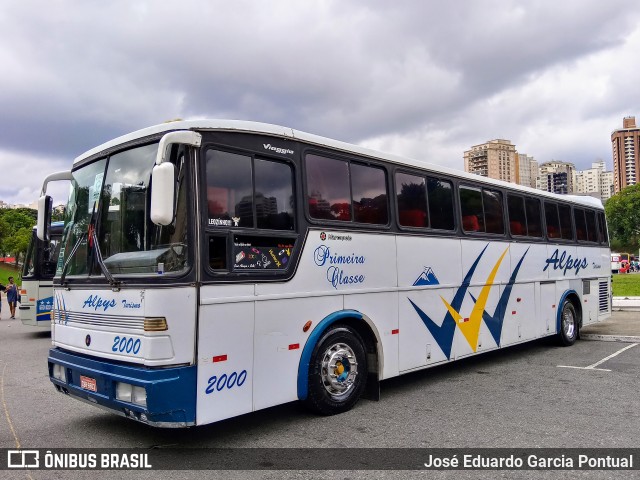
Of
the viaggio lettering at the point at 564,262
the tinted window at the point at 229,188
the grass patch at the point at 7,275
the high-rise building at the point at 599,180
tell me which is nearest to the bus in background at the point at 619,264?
the high-rise building at the point at 599,180

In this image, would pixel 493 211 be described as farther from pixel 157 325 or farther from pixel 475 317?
pixel 157 325

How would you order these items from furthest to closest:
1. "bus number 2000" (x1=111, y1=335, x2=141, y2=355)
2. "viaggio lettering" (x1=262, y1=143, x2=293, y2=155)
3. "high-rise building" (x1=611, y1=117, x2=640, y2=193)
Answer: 1. "high-rise building" (x1=611, y1=117, x2=640, y2=193)
2. "viaggio lettering" (x1=262, y1=143, x2=293, y2=155)
3. "bus number 2000" (x1=111, y1=335, x2=141, y2=355)

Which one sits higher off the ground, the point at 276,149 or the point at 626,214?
the point at 626,214

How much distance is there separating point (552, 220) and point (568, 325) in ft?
7.70

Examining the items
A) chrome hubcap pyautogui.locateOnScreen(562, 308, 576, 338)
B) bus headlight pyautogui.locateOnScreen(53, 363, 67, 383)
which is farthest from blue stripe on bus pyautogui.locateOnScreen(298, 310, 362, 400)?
chrome hubcap pyautogui.locateOnScreen(562, 308, 576, 338)

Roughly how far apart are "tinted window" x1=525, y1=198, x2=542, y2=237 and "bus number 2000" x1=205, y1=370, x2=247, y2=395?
702 cm

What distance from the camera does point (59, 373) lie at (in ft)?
18.0

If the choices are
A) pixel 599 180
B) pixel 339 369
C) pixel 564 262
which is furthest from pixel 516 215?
pixel 599 180

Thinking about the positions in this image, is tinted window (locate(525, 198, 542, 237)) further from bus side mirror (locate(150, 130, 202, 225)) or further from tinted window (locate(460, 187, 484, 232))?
bus side mirror (locate(150, 130, 202, 225))

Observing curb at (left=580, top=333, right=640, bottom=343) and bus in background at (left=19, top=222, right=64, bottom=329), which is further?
bus in background at (left=19, top=222, right=64, bottom=329)

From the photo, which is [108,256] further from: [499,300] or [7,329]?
[7,329]

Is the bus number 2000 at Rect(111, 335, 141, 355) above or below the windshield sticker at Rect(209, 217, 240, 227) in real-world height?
below

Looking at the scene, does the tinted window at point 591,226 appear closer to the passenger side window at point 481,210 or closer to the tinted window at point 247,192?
the passenger side window at point 481,210

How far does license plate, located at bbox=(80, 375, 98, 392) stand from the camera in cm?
491
